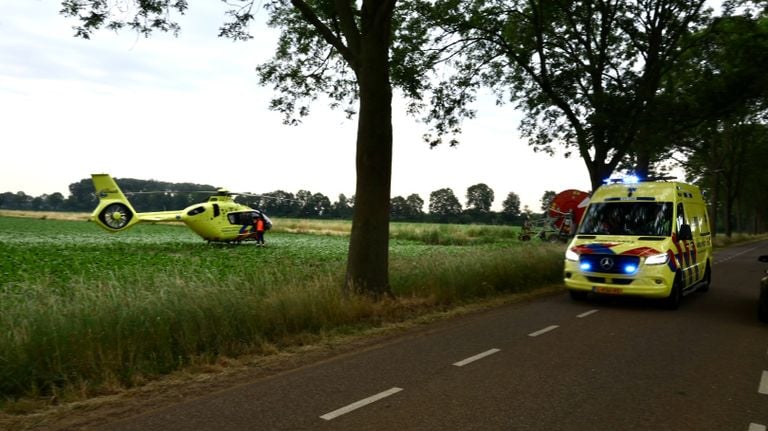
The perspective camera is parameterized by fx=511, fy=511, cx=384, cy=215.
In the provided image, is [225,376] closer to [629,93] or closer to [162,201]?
[629,93]

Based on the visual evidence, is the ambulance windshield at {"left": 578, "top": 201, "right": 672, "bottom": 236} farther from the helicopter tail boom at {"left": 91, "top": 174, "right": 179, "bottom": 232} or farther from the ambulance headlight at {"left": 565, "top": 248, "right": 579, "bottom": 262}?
the helicopter tail boom at {"left": 91, "top": 174, "right": 179, "bottom": 232}

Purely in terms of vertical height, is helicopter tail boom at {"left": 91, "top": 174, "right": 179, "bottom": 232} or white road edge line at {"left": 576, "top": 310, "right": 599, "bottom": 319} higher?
helicopter tail boom at {"left": 91, "top": 174, "right": 179, "bottom": 232}

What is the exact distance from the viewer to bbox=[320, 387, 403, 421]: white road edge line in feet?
15.0

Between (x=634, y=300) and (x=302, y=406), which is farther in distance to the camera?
(x=634, y=300)

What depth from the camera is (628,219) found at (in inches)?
441

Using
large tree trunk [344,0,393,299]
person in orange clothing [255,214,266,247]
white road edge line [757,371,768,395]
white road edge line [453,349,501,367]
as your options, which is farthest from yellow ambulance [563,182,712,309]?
person in orange clothing [255,214,266,247]

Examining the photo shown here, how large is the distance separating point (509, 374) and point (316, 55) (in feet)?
31.8

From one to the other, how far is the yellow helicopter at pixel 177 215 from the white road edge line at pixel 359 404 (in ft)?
87.7

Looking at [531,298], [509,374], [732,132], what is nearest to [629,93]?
[531,298]

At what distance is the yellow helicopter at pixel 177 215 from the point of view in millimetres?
29391

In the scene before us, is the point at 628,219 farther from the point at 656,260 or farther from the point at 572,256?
the point at 572,256

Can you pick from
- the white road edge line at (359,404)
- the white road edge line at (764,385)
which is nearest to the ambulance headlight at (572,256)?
the white road edge line at (764,385)

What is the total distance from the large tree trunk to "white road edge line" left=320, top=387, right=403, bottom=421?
413cm

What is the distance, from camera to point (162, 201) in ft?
220
